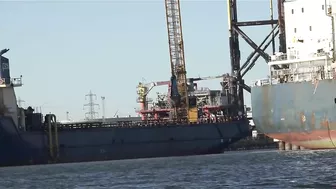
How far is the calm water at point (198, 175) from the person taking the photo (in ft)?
195

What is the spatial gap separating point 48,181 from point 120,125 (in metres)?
35.7

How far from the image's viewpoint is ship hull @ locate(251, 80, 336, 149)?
90.9m

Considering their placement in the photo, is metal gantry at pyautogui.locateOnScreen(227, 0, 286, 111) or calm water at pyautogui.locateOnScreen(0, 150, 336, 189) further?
metal gantry at pyautogui.locateOnScreen(227, 0, 286, 111)

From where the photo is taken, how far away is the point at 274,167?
234 feet

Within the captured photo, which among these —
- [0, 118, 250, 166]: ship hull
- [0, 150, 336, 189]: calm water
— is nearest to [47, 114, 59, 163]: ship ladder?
[0, 118, 250, 166]: ship hull

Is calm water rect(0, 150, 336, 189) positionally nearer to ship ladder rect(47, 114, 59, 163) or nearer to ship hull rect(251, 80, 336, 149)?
ship hull rect(251, 80, 336, 149)

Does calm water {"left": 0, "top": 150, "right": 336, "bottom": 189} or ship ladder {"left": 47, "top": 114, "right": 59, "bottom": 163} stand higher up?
ship ladder {"left": 47, "top": 114, "right": 59, "bottom": 163}

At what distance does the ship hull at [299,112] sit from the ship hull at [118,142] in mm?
10270

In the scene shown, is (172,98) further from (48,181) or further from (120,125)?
(48,181)

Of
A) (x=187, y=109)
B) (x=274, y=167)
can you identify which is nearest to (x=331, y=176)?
(x=274, y=167)

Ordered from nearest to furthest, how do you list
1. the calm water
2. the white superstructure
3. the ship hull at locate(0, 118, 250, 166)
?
the calm water, the white superstructure, the ship hull at locate(0, 118, 250, 166)

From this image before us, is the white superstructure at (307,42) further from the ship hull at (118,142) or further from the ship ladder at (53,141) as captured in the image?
the ship ladder at (53,141)

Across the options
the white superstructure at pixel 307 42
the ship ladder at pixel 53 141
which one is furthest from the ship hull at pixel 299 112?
the ship ladder at pixel 53 141

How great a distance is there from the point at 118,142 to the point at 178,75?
16.9 meters
